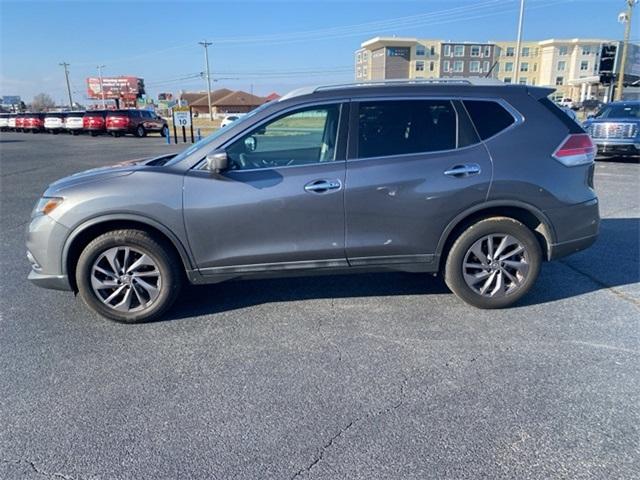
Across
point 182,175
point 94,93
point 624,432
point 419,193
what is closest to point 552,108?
point 419,193

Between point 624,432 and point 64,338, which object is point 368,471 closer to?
point 624,432

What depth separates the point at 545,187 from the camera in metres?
3.71

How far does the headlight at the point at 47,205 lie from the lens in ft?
11.7

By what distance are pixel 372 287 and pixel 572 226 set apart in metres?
1.85

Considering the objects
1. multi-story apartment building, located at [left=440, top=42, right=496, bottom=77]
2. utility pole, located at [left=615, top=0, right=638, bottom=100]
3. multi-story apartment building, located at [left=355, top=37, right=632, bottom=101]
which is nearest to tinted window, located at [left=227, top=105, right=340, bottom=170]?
utility pole, located at [left=615, top=0, right=638, bottom=100]

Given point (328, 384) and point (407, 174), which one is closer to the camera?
point (328, 384)

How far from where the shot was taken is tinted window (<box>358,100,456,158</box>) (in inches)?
144

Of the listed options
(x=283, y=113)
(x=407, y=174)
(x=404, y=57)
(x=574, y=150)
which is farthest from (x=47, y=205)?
(x=404, y=57)

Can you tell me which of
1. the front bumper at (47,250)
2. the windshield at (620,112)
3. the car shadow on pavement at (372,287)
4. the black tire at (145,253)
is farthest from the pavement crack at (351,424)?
the windshield at (620,112)

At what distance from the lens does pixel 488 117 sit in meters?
3.75

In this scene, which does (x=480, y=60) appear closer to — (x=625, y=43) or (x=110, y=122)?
(x=625, y=43)

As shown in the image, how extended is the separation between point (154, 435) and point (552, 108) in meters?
3.88

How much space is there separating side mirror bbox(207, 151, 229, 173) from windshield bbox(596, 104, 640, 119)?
14270 mm

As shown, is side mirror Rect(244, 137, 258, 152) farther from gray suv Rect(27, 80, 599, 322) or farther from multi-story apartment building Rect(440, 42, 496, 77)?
multi-story apartment building Rect(440, 42, 496, 77)
